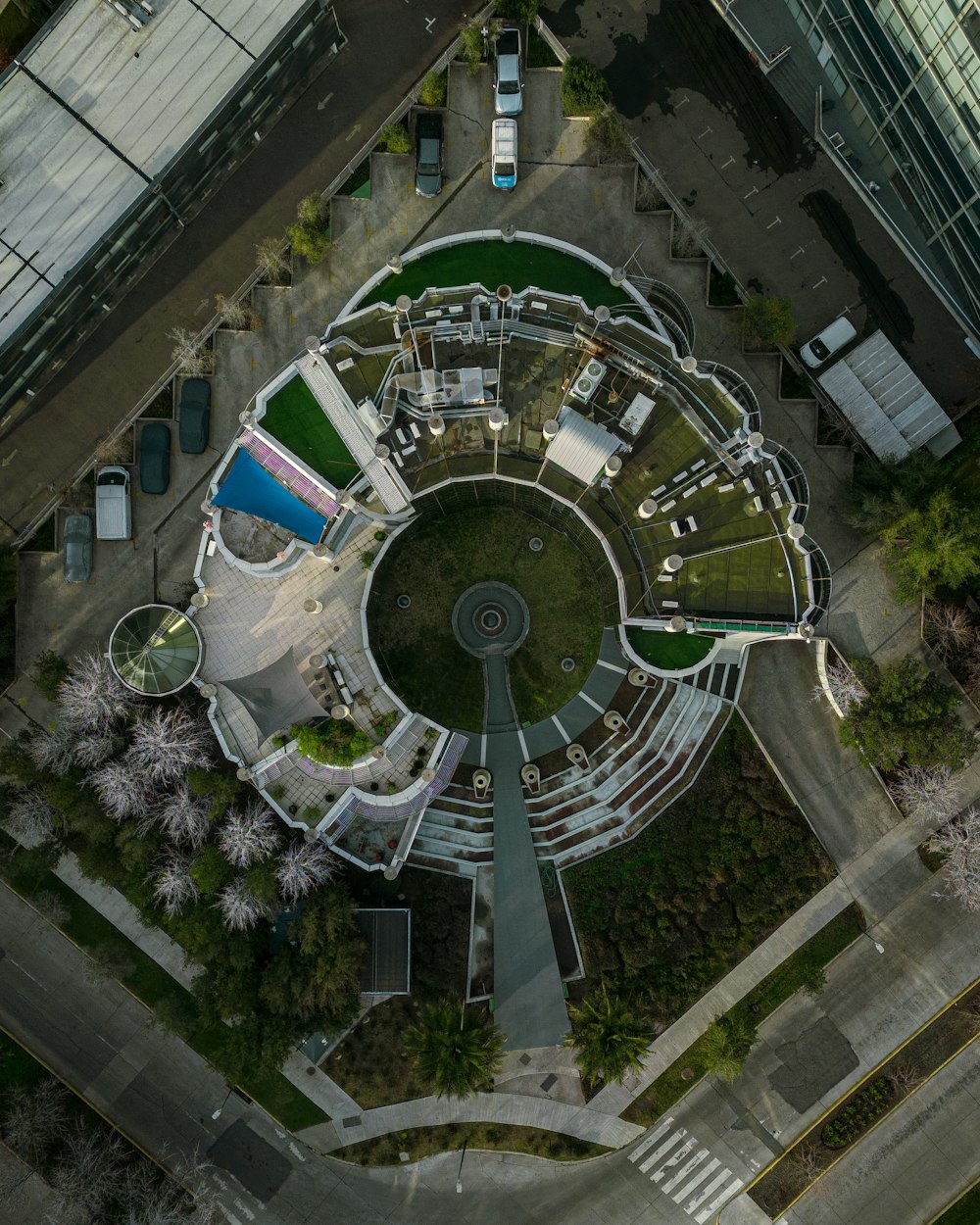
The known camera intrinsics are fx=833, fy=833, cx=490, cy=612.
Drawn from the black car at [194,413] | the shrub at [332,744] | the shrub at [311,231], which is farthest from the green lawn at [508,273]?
the shrub at [332,744]

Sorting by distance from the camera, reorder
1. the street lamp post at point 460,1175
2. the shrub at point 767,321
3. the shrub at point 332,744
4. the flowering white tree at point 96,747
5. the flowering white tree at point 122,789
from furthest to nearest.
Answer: the street lamp post at point 460,1175, the shrub at point 767,321, the flowering white tree at point 96,747, the flowering white tree at point 122,789, the shrub at point 332,744

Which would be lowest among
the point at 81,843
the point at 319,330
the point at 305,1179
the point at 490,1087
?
the point at 305,1179

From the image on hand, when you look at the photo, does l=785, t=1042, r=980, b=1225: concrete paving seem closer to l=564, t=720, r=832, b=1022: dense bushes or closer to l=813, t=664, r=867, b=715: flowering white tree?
l=564, t=720, r=832, b=1022: dense bushes

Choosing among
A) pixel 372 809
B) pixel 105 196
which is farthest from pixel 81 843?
pixel 105 196

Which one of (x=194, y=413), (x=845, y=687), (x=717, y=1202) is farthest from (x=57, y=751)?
(x=717, y=1202)

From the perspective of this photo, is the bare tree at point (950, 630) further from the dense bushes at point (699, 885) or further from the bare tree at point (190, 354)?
the bare tree at point (190, 354)

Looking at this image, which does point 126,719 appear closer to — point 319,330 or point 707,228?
point 319,330

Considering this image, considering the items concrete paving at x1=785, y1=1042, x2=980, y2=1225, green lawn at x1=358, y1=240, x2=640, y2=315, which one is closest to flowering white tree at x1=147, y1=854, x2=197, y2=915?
green lawn at x1=358, y1=240, x2=640, y2=315

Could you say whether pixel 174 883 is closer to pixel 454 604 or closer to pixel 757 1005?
pixel 454 604
